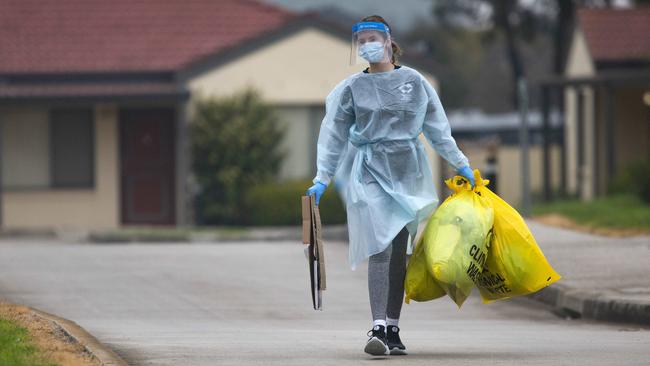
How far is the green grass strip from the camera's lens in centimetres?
736

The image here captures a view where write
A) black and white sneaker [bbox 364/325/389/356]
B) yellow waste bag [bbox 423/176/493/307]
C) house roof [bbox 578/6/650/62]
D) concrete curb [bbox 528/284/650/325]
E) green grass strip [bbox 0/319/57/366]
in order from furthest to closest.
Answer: house roof [bbox 578/6/650/62] < concrete curb [bbox 528/284/650/325] < yellow waste bag [bbox 423/176/493/307] < black and white sneaker [bbox 364/325/389/356] < green grass strip [bbox 0/319/57/366]

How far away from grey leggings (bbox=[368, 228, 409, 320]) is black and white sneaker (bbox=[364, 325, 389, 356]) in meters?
0.07

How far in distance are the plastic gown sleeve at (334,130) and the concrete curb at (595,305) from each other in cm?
330

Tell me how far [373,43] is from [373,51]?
0.05 m

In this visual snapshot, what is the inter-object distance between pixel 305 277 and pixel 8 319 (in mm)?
6124

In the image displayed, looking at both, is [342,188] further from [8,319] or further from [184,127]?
[184,127]

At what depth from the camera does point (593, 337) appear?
9.78 metres

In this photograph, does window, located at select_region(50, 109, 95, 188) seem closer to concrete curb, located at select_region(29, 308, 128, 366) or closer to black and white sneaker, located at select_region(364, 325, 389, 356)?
concrete curb, located at select_region(29, 308, 128, 366)

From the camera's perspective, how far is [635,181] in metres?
23.5

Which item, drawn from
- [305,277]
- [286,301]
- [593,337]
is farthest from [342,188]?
[305,277]

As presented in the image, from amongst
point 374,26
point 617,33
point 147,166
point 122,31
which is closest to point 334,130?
point 374,26

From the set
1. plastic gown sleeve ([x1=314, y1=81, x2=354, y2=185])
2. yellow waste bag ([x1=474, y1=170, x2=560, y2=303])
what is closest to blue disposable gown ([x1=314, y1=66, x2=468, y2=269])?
plastic gown sleeve ([x1=314, y1=81, x2=354, y2=185])

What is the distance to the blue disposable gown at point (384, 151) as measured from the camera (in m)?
8.58

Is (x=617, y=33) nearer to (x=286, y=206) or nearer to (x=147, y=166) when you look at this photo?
(x=286, y=206)
